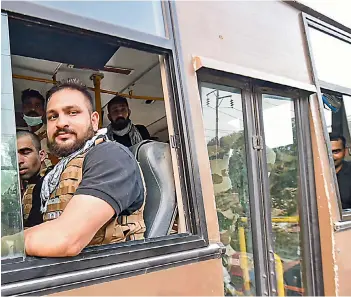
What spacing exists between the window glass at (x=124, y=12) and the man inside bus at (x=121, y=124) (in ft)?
4.64

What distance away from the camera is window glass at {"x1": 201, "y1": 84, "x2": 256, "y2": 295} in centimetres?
202

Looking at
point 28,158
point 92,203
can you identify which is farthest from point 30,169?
point 92,203

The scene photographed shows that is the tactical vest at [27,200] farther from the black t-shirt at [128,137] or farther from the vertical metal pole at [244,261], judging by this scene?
the vertical metal pole at [244,261]

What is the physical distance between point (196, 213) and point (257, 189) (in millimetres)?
613

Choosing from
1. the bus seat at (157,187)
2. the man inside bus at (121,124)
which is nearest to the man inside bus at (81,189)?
the bus seat at (157,187)

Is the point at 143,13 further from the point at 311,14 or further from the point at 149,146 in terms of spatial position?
the point at 311,14

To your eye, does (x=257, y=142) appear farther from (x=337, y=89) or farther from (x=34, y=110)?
(x=34, y=110)

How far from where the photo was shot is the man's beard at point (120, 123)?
10.2 ft

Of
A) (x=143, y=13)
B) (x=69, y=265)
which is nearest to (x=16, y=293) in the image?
(x=69, y=265)

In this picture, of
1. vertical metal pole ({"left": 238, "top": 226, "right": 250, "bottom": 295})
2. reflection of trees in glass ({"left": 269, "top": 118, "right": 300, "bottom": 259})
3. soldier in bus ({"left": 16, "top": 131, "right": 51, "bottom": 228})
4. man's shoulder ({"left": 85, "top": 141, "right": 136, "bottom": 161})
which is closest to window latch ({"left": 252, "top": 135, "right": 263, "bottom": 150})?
reflection of trees in glass ({"left": 269, "top": 118, "right": 300, "bottom": 259})

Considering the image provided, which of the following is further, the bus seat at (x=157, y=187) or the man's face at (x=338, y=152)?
the man's face at (x=338, y=152)

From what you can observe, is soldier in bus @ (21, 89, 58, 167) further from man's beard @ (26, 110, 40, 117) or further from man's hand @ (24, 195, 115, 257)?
man's hand @ (24, 195, 115, 257)

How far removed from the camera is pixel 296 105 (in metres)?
2.41

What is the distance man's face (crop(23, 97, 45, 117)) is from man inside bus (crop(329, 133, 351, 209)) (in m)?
2.08
